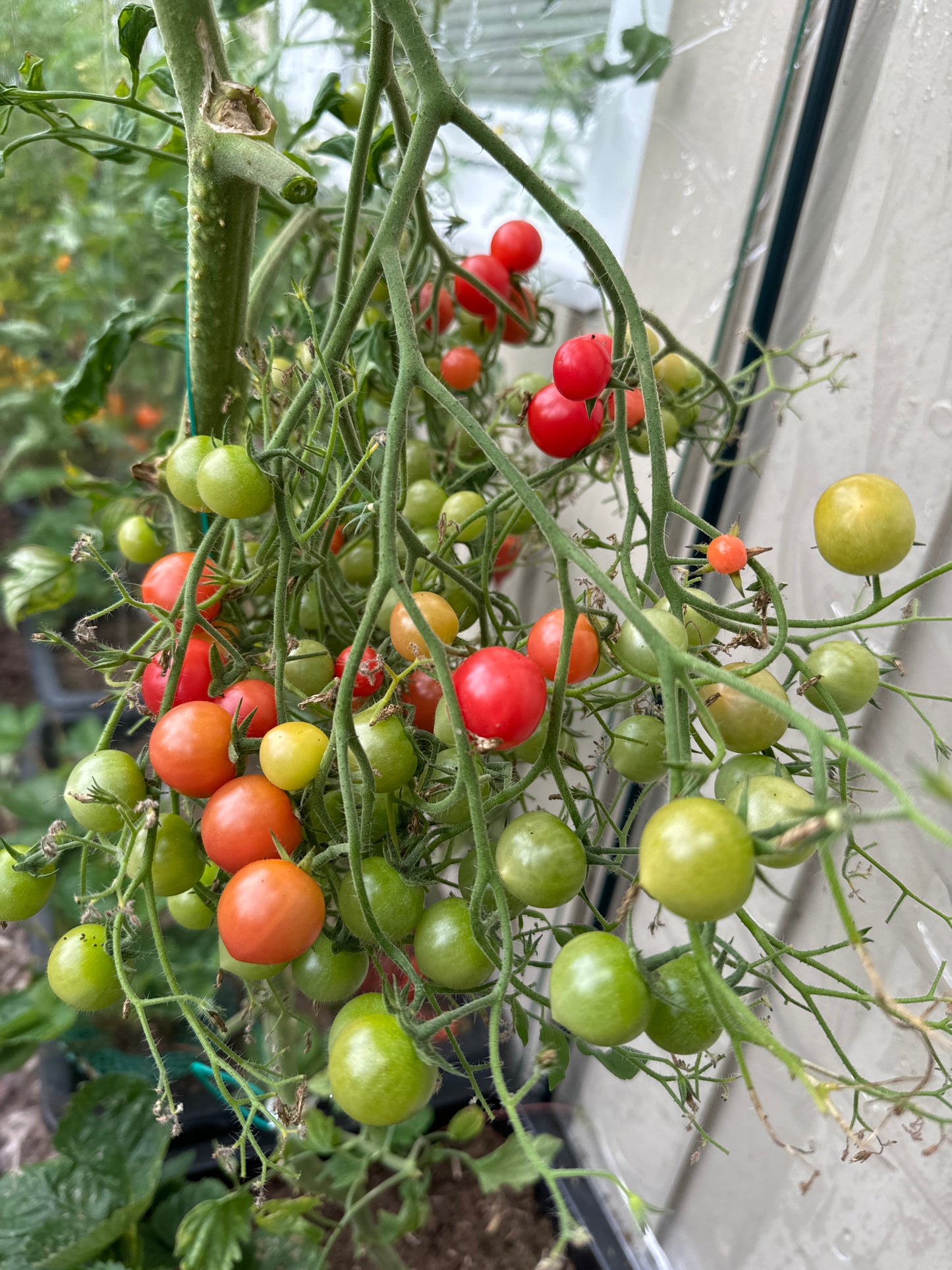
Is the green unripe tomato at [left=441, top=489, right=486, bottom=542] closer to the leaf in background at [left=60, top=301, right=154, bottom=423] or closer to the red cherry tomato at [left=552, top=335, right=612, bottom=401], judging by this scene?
the red cherry tomato at [left=552, top=335, right=612, bottom=401]

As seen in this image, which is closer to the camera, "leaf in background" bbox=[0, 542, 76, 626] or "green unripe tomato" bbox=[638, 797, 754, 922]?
"green unripe tomato" bbox=[638, 797, 754, 922]

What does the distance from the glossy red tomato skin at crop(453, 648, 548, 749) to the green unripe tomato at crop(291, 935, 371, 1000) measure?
0.13 m

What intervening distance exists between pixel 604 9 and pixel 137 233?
0.74 meters

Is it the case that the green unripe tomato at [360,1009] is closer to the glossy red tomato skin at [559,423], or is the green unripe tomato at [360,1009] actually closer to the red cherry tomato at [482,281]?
the glossy red tomato skin at [559,423]

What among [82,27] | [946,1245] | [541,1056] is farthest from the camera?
[82,27]

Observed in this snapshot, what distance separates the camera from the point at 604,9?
670 mm

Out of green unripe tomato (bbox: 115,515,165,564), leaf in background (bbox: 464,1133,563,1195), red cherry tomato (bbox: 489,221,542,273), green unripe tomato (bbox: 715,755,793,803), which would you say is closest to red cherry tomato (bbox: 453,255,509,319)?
red cherry tomato (bbox: 489,221,542,273)

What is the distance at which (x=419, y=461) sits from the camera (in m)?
0.53

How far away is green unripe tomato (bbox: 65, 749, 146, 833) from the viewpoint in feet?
1.10

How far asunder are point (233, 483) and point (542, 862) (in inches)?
7.2

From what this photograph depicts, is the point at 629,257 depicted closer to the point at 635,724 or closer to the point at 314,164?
the point at 314,164

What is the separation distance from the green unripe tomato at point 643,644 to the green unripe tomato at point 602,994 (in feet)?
0.31

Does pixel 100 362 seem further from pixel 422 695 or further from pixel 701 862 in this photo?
pixel 701 862

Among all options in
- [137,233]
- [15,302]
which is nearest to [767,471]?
[137,233]
